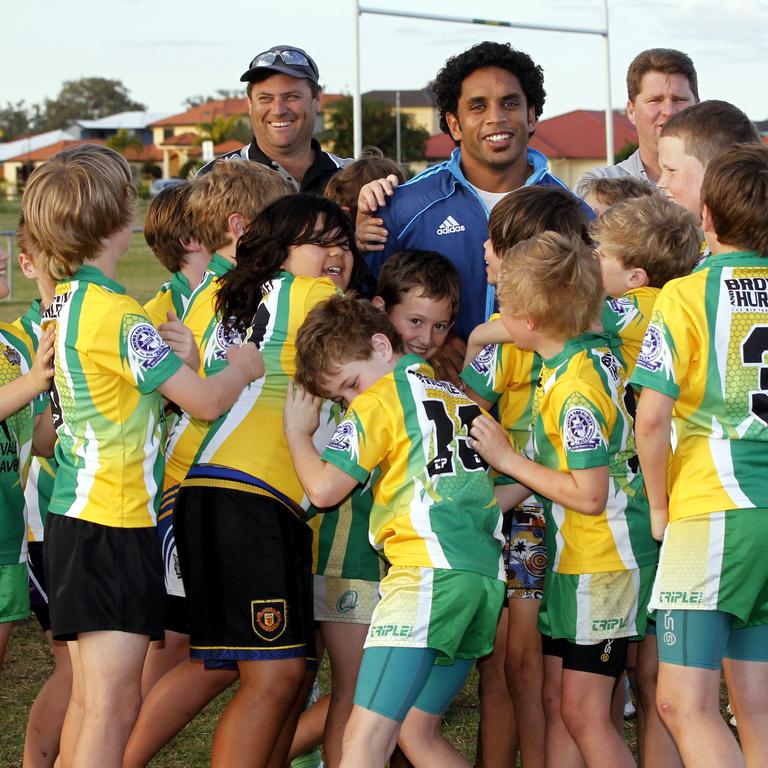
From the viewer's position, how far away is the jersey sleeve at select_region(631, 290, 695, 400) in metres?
3.08

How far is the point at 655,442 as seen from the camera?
3.12 metres

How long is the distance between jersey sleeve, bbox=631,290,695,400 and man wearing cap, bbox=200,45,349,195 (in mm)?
3090

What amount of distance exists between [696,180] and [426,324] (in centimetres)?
98

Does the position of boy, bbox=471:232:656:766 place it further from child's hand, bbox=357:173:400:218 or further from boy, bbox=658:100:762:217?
child's hand, bbox=357:173:400:218

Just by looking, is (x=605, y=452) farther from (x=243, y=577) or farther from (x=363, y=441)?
(x=243, y=577)

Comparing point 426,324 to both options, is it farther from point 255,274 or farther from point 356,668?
point 356,668

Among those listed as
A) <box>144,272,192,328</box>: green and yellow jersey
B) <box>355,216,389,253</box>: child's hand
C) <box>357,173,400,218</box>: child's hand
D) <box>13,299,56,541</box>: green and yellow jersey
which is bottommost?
<box>13,299,56,541</box>: green and yellow jersey

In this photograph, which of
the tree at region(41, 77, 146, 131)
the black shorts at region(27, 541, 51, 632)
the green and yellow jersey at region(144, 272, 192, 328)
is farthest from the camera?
the tree at region(41, 77, 146, 131)

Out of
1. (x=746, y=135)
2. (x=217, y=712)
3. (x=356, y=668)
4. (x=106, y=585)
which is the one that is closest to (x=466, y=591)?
(x=356, y=668)

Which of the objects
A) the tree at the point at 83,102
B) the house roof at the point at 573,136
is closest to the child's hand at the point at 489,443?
the house roof at the point at 573,136

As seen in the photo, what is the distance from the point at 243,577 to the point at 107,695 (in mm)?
507

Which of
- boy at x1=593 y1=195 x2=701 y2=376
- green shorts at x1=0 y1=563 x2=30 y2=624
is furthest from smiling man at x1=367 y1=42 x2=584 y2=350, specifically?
green shorts at x1=0 y1=563 x2=30 y2=624

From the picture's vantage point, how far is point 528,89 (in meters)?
4.75

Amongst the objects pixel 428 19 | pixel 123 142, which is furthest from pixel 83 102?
pixel 428 19
